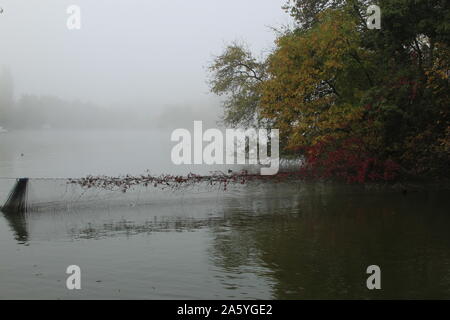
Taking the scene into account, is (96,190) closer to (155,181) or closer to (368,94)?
(155,181)

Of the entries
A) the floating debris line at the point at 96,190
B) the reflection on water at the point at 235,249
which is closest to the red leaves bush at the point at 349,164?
the reflection on water at the point at 235,249

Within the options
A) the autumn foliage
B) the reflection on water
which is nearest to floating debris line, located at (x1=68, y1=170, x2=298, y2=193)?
the reflection on water

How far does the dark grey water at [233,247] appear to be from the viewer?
1165 cm

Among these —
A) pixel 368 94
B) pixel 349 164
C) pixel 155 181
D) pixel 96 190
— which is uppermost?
pixel 368 94

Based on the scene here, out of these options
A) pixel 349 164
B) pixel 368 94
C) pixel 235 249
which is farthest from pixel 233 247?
pixel 368 94

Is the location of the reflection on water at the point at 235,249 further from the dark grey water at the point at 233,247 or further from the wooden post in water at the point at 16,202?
the wooden post in water at the point at 16,202

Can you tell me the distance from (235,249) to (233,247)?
0.82 ft

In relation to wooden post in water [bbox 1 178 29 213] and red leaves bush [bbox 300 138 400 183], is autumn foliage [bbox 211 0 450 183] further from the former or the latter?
wooden post in water [bbox 1 178 29 213]

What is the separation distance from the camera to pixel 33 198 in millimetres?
20844

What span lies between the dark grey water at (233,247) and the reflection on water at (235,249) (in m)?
0.04

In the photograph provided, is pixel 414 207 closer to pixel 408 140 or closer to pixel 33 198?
pixel 408 140

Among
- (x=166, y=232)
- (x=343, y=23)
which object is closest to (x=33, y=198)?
(x=166, y=232)

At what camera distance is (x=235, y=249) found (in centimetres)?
1522
